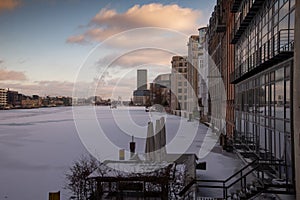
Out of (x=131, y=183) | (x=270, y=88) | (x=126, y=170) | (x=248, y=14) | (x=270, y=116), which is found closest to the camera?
(x=131, y=183)

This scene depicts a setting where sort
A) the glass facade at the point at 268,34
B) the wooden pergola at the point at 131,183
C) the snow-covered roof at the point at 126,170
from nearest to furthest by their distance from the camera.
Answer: the wooden pergola at the point at 131,183 → the snow-covered roof at the point at 126,170 → the glass facade at the point at 268,34

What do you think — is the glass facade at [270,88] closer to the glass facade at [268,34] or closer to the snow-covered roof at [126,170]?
the glass facade at [268,34]

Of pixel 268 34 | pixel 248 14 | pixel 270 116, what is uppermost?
pixel 248 14

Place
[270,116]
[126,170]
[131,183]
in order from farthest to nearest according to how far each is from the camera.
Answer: [270,116], [126,170], [131,183]

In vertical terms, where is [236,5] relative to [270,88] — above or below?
above

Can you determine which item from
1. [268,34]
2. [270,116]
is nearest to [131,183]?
A: [270,116]

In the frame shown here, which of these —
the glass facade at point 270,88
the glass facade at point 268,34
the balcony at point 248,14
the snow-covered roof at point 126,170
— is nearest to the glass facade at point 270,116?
the glass facade at point 270,88

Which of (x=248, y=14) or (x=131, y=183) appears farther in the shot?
(x=248, y=14)

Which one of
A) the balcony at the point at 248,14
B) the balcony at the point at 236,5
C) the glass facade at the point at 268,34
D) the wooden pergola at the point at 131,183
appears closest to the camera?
the wooden pergola at the point at 131,183

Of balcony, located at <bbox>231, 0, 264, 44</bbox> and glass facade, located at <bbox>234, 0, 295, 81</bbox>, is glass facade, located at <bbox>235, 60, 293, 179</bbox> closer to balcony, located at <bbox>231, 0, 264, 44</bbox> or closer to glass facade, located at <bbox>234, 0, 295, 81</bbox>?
glass facade, located at <bbox>234, 0, 295, 81</bbox>

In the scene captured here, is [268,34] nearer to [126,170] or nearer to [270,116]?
[270,116]

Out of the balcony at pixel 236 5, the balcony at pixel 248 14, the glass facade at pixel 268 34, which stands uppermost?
the balcony at pixel 236 5

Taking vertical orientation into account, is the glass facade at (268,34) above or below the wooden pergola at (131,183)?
above

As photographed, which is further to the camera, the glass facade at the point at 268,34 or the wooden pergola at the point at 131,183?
the glass facade at the point at 268,34
